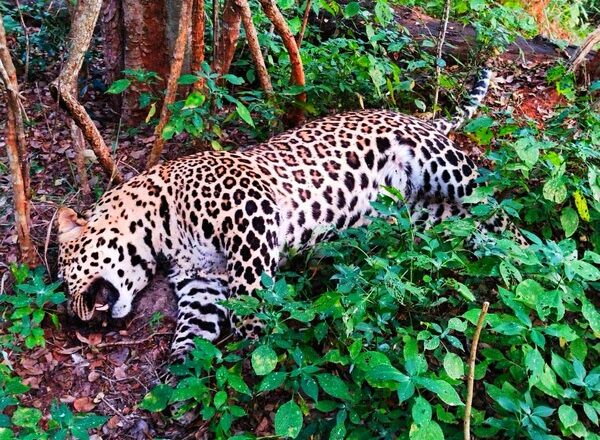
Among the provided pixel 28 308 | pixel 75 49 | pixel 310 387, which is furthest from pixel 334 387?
pixel 75 49

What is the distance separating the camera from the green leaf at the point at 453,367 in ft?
11.0

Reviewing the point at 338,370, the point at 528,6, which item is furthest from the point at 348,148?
the point at 528,6

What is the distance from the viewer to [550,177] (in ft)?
15.1

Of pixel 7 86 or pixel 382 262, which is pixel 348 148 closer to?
pixel 382 262

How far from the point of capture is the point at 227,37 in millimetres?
5906

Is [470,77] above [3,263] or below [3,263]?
above

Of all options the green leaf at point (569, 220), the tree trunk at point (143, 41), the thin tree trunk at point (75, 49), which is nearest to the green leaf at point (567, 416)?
the green leaf at point (569, 220)

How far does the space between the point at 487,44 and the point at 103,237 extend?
15.5 ft

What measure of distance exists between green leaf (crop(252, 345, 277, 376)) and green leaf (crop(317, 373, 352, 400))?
0.93ft

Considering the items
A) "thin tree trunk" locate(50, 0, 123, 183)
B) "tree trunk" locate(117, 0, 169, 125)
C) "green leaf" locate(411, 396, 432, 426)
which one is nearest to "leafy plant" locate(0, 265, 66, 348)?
"thin tree trunk" locate(50, 0, 123, 183)

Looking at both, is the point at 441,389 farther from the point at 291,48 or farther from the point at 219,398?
the point at 291,48

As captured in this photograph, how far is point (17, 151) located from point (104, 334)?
156 cm

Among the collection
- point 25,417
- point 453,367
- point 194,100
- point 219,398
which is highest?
point 194,100

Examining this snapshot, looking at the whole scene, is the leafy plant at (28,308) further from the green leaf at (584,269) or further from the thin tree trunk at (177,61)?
the green leaf at (584,269)
